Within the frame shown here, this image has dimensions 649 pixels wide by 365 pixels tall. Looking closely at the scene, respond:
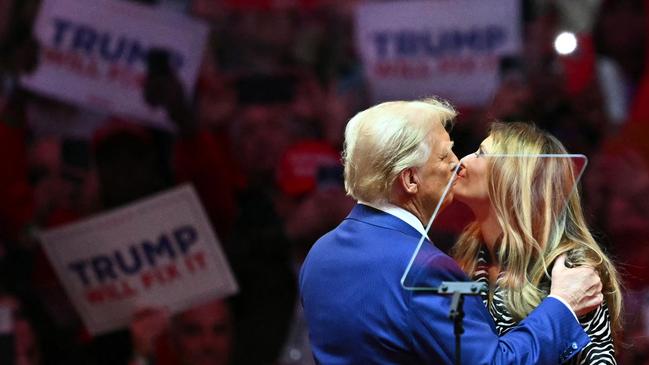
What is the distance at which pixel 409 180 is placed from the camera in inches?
99.0

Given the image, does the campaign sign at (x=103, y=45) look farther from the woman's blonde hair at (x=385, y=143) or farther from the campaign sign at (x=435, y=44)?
the woman's blonde hair at (x=385, y=143)

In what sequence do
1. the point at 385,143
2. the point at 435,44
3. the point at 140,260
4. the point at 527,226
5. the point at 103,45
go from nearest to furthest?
1. the point at 385,143
2. the point at 527,226
3. the point at 140,260
4. the point at 435,44
5. the point at 103,45

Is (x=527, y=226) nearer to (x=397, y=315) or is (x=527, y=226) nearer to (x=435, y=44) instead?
(x=397, y=315)

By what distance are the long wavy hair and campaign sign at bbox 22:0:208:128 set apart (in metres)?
2.96

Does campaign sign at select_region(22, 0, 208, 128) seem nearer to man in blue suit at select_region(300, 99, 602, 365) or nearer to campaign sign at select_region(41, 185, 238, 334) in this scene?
campaign sign at select_region(41, 185, 238, 334)

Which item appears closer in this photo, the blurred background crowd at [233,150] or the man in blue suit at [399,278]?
the man in blue suit at [399,278]

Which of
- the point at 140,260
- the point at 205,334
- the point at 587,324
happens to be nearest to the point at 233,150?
the point at 140,260

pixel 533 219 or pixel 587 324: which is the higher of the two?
pixel 533 219

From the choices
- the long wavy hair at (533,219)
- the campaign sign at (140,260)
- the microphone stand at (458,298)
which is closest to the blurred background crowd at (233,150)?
the campaign sign at (140,260)

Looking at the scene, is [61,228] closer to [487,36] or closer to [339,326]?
[487,36]

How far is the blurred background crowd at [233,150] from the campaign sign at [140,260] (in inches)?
4.7

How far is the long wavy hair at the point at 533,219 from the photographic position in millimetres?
2600

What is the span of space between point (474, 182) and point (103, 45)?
10.3 ft

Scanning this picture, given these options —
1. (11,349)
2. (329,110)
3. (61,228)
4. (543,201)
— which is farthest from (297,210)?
(543,201)
